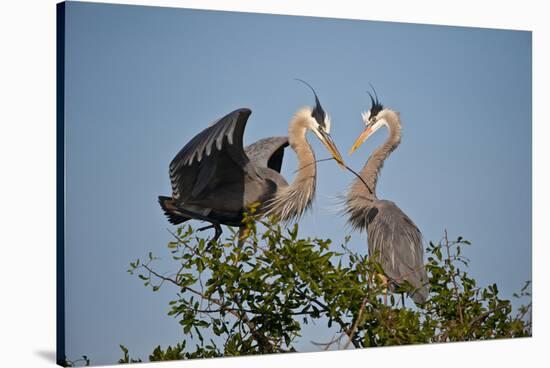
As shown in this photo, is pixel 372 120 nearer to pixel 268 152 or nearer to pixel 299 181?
pixel 299 181

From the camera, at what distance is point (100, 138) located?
587cm

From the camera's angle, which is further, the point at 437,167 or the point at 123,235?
the point at 437,167

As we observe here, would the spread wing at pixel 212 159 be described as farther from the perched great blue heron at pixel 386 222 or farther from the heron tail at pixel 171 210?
the perched great blue heron at pixel 386 222

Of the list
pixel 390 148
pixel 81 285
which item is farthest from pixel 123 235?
pixel 390 148

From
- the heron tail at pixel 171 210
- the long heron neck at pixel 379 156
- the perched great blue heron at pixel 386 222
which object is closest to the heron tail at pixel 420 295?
the perched great blue heron at pixel 386 222

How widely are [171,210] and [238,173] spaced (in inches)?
18.8

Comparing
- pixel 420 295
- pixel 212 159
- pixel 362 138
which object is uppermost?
pixel 362 138

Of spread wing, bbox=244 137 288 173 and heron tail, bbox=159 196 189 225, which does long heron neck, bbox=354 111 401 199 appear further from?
heron tail, bbox=159 196 189 225

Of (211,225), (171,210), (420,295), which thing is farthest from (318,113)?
(420,295)

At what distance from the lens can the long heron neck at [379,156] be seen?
670 cm

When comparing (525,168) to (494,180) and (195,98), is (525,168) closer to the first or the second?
(494,180)

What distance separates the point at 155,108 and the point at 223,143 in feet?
1.50

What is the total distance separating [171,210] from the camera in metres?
6.13

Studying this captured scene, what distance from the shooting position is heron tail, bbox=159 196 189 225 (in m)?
6.10
